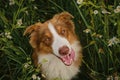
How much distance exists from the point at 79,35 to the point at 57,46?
784 millimetres

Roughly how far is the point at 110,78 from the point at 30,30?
108 cm

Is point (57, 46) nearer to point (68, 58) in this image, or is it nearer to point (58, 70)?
point (68, 58)

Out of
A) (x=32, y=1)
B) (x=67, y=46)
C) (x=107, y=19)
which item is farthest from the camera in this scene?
(x=32, y=1)

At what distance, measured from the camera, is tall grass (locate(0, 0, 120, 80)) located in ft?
14.4

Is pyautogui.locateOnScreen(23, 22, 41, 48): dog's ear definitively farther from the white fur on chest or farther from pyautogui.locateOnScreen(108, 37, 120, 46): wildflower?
pyautogui.locateOnScreen(108, 37, 120, 46): wildflower

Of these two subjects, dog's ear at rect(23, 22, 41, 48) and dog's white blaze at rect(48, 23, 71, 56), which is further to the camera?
dog's ear at rect(23, 22, 41, 48)

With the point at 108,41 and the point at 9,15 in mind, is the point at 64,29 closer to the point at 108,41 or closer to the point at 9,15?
the point at 108,41

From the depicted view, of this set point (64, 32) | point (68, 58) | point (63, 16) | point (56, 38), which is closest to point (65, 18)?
point (63, 16)

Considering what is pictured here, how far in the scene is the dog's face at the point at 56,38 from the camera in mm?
4141

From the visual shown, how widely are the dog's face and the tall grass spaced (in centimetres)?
17

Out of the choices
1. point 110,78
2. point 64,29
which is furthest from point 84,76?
point 64,29

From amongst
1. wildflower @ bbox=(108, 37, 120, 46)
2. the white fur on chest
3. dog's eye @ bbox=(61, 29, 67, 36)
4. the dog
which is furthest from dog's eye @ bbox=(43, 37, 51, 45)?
wildflower @ bbox=(108, 37, 120, 46)

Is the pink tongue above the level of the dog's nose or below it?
below

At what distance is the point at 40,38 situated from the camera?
4422 millimetres
